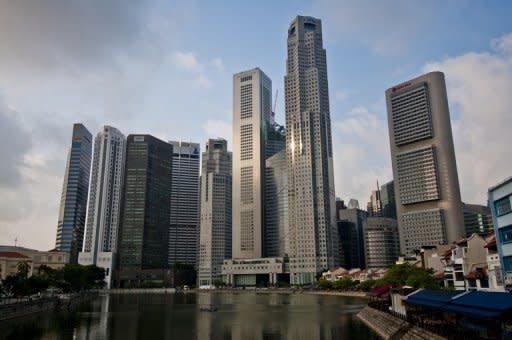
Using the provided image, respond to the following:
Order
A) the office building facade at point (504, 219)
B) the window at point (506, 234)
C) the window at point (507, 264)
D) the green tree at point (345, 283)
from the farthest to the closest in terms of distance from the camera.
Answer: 1. the green tree at point (345, 283)
2. the window at point (507, 264)
3. the window at point (506, 234)
4. the office building facade at point (504, 219)

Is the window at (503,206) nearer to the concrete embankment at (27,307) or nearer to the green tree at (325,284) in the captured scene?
the concrete embankment at (27,307)

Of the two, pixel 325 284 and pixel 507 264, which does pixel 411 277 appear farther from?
pixel 325 284

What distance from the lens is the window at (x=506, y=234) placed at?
2087 inches

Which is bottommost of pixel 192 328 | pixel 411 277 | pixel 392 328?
pixel 192 328

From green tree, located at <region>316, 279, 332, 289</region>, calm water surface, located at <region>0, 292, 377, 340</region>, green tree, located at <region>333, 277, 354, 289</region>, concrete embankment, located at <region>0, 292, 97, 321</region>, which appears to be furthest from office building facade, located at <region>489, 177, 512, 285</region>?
green tree, located at <region>316, 279, 332, 289</region>

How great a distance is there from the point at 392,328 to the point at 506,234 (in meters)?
19.6

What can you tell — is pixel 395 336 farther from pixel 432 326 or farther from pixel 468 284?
pixel 468 284

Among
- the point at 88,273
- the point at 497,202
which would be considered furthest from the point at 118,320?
the point at 88,273

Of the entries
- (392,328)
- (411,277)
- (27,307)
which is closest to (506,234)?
(392,328)

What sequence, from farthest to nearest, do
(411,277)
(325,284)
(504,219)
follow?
(325,284), (411,277), (504,219)

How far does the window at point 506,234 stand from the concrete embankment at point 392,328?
17413 millimetres

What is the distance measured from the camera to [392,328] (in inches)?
2057

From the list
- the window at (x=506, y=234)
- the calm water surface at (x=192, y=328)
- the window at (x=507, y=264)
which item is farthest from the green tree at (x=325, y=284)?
the window at (x=506, y=234)

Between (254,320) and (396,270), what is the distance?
42.1m
